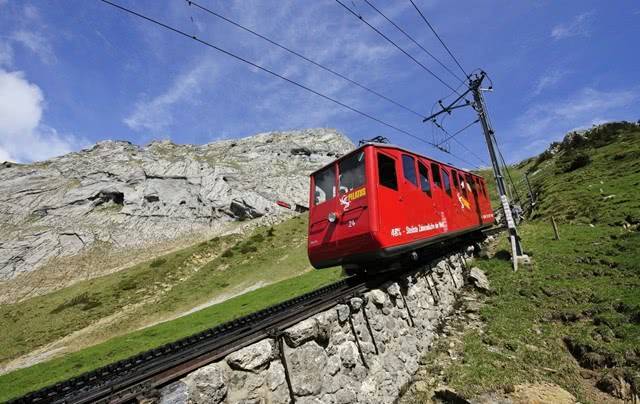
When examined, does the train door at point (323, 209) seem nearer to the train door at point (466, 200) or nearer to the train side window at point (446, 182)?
the train side window at point (446, 182)

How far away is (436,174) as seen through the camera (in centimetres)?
1241

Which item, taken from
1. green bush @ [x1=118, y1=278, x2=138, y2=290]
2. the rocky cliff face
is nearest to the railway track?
green bush @ [x1=118, y1=278, x2=138, y2=290]

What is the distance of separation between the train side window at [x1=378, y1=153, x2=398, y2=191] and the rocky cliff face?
60.5m

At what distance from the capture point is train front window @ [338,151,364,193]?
924cm

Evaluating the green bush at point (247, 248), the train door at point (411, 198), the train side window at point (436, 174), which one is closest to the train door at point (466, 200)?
the train side window at point (436, 174)

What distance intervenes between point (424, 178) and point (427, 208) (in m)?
1.11

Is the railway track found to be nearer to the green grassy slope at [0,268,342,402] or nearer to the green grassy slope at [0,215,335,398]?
the green grassy slope at [0,268,342,402]

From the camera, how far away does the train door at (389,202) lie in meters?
8.60

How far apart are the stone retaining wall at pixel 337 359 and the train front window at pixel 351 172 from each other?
9.94ft

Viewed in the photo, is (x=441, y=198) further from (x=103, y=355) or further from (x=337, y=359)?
(x=103, y=355)

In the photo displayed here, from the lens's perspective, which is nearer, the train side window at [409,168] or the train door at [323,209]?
the train door at [323,209]

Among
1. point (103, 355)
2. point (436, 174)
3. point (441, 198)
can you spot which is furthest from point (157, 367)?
point (103, 355)

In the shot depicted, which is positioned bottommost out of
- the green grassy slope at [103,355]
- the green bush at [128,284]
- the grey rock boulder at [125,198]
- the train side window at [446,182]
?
the green grassy slope at [103,355]

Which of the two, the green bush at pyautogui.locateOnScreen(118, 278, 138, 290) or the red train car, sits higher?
the red train car
